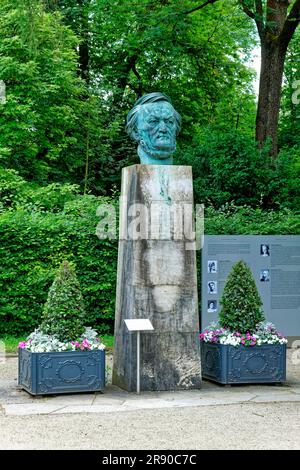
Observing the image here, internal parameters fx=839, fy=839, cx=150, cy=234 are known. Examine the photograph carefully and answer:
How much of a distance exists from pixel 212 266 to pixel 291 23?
884cm

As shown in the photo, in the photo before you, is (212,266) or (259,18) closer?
(212,266)

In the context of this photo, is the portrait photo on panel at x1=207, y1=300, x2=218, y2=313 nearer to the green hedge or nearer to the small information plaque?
the green hedge

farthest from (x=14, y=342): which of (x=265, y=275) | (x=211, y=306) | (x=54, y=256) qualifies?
(x=265, y=275)

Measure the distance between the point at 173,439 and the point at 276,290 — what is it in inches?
318

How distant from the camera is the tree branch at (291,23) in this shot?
69.2ft

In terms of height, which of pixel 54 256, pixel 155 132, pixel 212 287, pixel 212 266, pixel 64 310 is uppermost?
pixel 155 132

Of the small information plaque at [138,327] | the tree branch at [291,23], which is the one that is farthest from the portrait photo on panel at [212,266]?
the tree branch at [291,23]

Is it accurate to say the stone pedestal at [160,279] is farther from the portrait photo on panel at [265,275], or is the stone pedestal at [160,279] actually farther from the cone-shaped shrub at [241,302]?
the portrait photo on panel at [265,275]

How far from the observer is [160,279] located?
431 inches

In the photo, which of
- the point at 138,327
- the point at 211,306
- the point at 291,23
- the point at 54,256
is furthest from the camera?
the point at 291,23

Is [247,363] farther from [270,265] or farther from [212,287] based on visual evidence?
[270,265]

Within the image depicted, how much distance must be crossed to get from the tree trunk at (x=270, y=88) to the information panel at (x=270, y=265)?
22.1 feet
